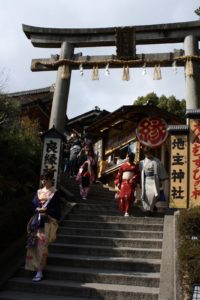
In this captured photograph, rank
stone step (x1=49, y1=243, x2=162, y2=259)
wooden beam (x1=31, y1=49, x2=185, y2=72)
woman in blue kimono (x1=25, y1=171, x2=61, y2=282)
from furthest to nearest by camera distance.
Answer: wooden beam (x1=31, y1=49, x2=185, y2=72), stone step (x1=49, y1=243, x2=162, y2=259), woman in blue kimono (x1=25, y1=171, x2=61, y2=282)

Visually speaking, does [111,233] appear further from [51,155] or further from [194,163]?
[51,155]

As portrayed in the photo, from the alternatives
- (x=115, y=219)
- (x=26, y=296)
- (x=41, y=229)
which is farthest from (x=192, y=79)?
(x=26, y=296)

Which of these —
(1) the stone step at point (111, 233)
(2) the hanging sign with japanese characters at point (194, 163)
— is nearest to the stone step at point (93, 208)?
(1) the stone step at point (111, 233)

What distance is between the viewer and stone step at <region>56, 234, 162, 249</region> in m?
7.98

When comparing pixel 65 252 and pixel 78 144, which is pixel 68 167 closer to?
pixel 78 144

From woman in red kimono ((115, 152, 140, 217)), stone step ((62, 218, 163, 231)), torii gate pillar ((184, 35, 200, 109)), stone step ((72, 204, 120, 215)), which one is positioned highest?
torii gate pillar ((184, 35, 200, 109))

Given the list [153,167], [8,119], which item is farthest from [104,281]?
[8,119]

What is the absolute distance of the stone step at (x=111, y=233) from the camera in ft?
27.5

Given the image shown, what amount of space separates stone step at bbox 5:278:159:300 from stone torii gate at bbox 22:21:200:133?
297 inches

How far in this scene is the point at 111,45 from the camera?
15.0 meters

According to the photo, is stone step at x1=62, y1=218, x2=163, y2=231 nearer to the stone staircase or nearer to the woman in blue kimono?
the stone staircase

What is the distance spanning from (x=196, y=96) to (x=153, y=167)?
4.30 m

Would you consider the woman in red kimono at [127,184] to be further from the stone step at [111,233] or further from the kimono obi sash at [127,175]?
the stone step at [111,233]

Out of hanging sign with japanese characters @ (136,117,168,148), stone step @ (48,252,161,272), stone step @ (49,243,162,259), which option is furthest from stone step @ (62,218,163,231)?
hanging sign with japanese characters @ (136,117,168,148)
